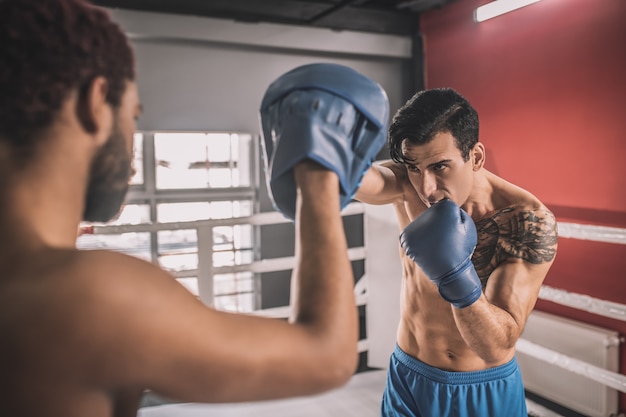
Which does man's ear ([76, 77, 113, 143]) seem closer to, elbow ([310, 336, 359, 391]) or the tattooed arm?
elbow ([310, 336, 359, 391])

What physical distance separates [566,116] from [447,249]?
99.2 inches

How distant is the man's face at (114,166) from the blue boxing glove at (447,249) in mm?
835

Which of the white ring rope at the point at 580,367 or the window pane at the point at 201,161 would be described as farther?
the window pane at the point at 201,161

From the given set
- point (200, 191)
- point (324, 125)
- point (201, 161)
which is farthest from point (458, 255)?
point (201, 161)

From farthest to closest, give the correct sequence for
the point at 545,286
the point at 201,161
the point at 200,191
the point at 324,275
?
the point at 201,161 → the point at 200,191 → the point at 545,286 → the point at 324,275

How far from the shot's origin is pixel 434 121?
4.99 feet

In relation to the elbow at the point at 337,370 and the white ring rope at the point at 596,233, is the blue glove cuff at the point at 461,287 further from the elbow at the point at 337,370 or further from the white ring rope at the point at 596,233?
the white ring rope at the point at 596,233

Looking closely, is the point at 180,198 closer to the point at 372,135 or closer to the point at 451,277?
the point at 451,277

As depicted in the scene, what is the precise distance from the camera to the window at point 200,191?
4.88 meters

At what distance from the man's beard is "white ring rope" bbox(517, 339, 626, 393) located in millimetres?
2461

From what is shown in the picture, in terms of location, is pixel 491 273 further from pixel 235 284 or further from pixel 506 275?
pixel 235 284

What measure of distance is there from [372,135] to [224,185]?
4.48m

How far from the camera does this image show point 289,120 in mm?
800

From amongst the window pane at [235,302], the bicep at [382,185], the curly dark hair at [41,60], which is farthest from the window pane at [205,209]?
the curly dark hair at [41,60]
